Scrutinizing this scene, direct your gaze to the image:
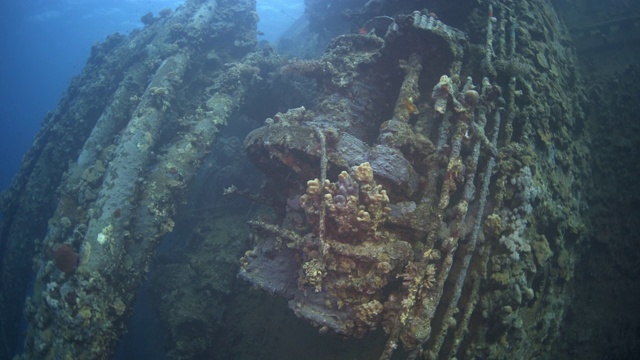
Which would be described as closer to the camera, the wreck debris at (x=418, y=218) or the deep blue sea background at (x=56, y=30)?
the wreck debris at (x=418, y=218)

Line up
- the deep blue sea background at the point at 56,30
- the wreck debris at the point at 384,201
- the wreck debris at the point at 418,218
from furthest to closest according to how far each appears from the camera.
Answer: the deep blue sea background at the point at 56,30, the wreck debris at the point at 384,201, the wreck debris at the point at 418,218

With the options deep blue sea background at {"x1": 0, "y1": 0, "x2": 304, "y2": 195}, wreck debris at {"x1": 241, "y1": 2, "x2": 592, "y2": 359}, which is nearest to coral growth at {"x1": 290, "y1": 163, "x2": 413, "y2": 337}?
wreck debris at {"x1": 241, "y1": 2, "x2": 592, "y2": 359}

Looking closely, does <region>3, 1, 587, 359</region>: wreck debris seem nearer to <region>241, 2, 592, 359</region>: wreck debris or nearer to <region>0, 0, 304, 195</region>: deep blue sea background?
<region>241, 2, 592, 359</region>: wreck debris

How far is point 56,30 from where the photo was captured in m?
42.3

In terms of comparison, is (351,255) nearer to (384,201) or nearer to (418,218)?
(384,201)

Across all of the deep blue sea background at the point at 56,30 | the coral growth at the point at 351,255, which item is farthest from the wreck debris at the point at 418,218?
the deep blue sea background at the point at 56,30

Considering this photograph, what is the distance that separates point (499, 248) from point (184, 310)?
6.07 m

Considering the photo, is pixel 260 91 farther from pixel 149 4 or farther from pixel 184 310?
pixel 149 4

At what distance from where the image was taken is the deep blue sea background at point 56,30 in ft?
114

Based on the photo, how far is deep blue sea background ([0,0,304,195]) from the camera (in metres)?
→ 34.7

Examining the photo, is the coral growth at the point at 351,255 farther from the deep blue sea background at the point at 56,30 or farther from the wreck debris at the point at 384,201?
the deep blue sea background at the point at 56,30

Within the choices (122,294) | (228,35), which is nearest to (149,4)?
(228,35)

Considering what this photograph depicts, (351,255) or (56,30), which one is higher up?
(351,255)

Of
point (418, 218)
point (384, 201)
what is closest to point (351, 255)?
point (384, 201)
